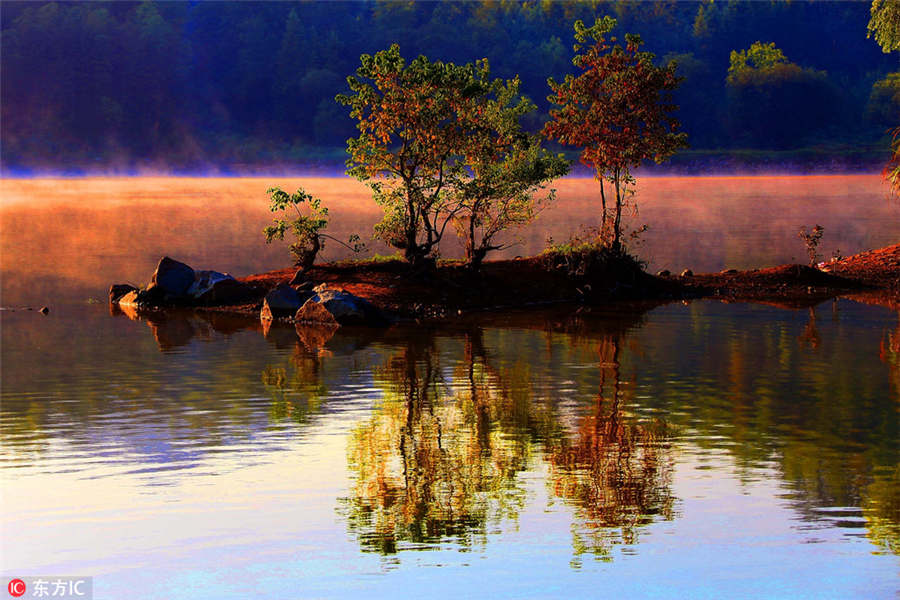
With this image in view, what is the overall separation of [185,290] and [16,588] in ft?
83.3

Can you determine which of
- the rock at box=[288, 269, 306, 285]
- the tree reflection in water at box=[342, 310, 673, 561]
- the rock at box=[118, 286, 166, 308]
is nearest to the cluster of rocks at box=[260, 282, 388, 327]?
the rock at box=[288, 269, 306, 285]

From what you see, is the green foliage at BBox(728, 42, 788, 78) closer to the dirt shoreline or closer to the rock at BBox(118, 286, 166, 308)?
the dirt shoreline

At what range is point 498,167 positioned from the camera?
3634 centimetres

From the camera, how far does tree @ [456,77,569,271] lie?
1423 inches

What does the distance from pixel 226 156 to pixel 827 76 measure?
78585mm

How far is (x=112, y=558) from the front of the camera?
12758mm

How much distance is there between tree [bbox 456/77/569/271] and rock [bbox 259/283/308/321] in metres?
5.57

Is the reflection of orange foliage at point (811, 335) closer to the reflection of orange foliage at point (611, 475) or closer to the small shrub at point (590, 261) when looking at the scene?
the small shrub at point (590, 261)

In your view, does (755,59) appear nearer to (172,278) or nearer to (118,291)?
(118,291)

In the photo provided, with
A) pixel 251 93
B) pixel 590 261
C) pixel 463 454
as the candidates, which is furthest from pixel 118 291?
pixel 251 93

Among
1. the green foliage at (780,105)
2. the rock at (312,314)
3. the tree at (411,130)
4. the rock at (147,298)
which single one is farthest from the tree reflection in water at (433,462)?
the green foliage at (780,105)

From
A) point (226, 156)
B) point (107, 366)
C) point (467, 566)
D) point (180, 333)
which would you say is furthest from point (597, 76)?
point (226, 156)

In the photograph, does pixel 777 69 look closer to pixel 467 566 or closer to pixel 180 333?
pixel 180 333

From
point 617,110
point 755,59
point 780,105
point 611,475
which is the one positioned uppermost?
point 755,59
